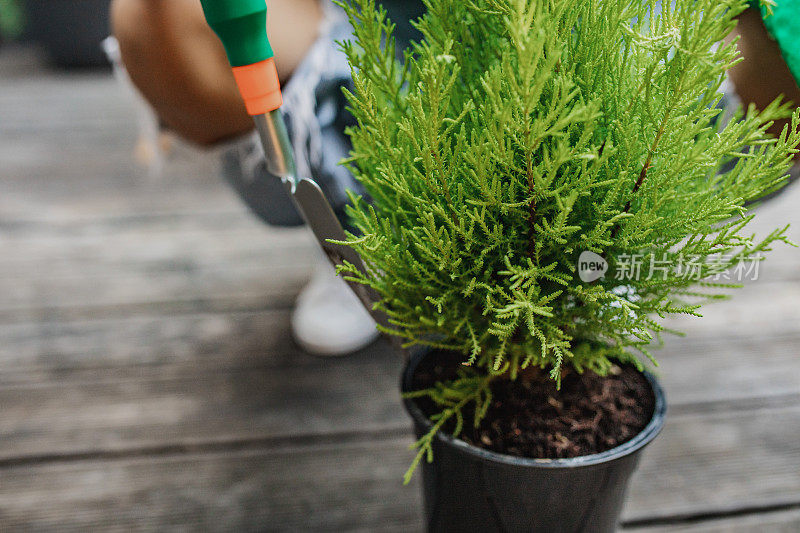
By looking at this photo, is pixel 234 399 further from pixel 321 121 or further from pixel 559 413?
pixel 559 413

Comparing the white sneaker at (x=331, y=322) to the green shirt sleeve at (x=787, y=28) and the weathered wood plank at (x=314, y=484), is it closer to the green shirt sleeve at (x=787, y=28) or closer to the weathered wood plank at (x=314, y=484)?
the weathered wood plank at (x=314, y=484)

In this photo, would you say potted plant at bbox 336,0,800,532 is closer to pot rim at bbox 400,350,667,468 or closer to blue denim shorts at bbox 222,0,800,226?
pot rim at bbox 400,350,667,468

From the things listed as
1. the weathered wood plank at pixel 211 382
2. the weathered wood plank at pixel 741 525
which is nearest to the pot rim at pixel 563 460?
the weathered wood plank at pixel 741 525

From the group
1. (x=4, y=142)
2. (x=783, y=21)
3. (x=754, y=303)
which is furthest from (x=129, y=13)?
(x=4, y=142)

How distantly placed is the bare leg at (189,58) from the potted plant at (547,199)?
0.91ft

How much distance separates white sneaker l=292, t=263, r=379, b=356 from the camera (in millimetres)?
1010

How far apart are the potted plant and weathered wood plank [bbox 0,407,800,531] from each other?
0.22m

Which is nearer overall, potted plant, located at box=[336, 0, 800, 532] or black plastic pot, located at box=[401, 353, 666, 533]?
potted plant, located at box=[336, 0, 800, 532]

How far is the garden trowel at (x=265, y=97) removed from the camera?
0.44 metres

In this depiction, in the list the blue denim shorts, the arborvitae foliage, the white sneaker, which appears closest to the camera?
the arborvitae foliage

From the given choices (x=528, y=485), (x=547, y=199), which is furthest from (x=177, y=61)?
(x=528, y=485)

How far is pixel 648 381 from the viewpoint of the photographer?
24.6 inches

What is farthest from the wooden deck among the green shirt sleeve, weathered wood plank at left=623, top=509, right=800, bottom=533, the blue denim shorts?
the green shirt sleeve

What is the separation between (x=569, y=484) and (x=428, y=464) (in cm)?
14
